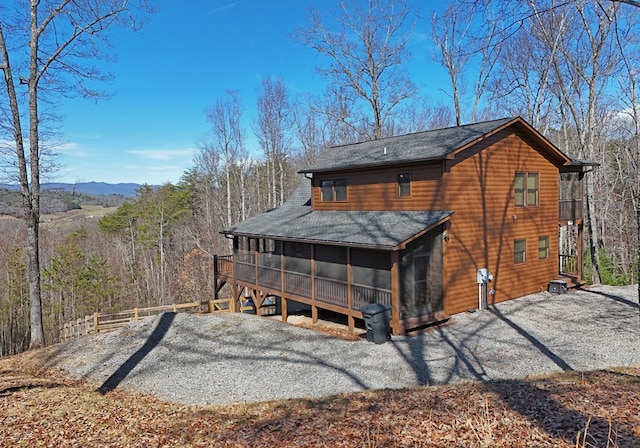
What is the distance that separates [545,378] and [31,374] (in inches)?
505

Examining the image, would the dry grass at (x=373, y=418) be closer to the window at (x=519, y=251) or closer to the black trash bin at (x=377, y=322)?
the black trash bin at (x=377, y=322)

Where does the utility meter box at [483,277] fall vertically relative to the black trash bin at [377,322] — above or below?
above

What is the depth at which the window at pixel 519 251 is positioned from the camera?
15.8 m

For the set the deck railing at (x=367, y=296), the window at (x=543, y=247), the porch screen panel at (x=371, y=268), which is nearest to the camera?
the deck railing at (x=367, y=296)

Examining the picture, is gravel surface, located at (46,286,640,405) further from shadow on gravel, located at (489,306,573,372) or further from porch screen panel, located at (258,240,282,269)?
porch screen panel, located at (258,240,282,269)

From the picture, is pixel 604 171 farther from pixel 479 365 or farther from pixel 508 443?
pixel 508 443

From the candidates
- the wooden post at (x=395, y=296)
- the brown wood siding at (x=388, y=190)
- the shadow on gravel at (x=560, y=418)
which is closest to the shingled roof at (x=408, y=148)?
the brown wood siding at (x=388, y=190)

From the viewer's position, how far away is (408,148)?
51.2 ft

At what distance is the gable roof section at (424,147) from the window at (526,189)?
1.34 meters

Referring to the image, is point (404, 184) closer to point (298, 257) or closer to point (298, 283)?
point (298, 283)

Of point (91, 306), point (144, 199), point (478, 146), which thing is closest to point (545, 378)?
point (478, 146)

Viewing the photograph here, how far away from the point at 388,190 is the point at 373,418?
10.0 m

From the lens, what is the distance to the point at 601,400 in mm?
6199

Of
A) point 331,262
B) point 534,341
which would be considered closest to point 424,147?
point 331,262
